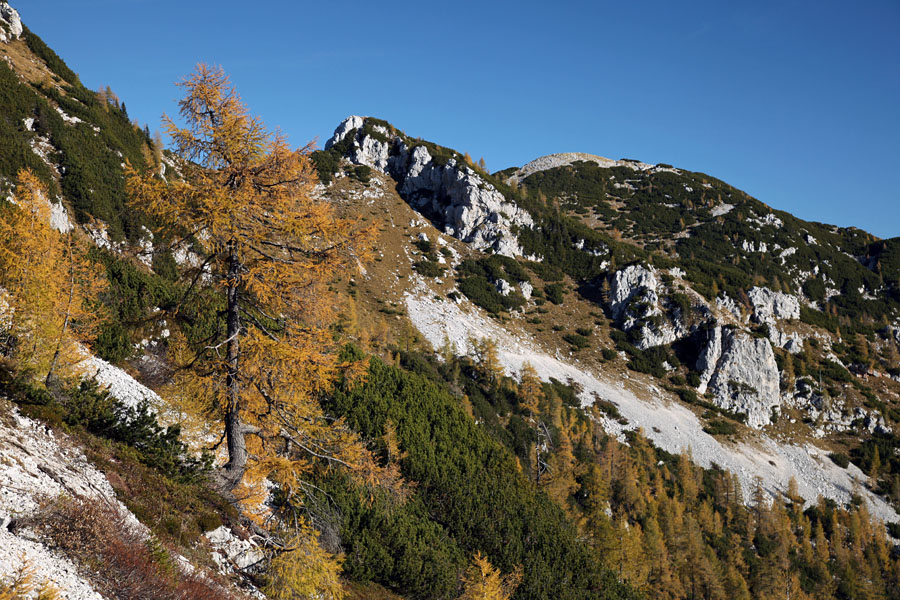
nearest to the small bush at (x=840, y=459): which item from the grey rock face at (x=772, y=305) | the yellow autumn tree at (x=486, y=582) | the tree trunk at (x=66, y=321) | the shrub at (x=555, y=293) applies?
the grey rock face at (x=772, y=305)

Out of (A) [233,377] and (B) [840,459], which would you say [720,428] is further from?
(A) [233,377]

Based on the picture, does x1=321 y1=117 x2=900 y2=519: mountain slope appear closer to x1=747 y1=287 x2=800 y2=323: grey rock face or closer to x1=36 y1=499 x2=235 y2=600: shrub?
x1=747 y1=287 x2=800 y2=323: grey rock face

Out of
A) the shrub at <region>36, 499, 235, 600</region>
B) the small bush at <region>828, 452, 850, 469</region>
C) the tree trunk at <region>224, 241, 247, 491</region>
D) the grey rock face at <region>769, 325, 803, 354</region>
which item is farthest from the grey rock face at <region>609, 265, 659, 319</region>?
the shrub at <region>36, 499, 235, 600</region>

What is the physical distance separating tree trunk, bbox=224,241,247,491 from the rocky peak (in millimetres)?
76800

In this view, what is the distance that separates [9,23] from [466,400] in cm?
7512

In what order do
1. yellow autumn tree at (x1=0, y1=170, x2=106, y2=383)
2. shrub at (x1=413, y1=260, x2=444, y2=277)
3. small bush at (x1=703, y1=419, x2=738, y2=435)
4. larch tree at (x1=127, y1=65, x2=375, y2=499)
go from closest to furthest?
1. larch tree at (x1=127, y1=65, x2=375, y2=499)
2. yellow autumn tree at (x1=0, y1=170, x2=106, y2=383)
3. small bush at (x1=703, y1=419, x2=738, y2=435)
4. shrub at (x1=413, y1=260, x2=444, y2=277)

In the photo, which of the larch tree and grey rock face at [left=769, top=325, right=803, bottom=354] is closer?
the larch tree

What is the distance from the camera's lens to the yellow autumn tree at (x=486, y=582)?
53.4ft

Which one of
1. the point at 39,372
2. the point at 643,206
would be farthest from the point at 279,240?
the point at 643,206

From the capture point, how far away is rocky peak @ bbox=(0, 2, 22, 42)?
2244 inches

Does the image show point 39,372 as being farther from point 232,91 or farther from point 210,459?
point 232,91

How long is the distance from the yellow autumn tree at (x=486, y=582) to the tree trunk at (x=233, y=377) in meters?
11.1

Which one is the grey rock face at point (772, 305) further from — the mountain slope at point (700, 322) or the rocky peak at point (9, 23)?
the rocky peak at point (9, 23)

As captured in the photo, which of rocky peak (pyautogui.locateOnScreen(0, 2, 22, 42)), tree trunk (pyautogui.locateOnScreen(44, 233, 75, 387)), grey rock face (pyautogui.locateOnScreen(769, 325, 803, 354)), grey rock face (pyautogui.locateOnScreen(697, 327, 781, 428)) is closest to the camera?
tree trunk (pyautogui.locateOnScreen(44, 233, 75, 387))
